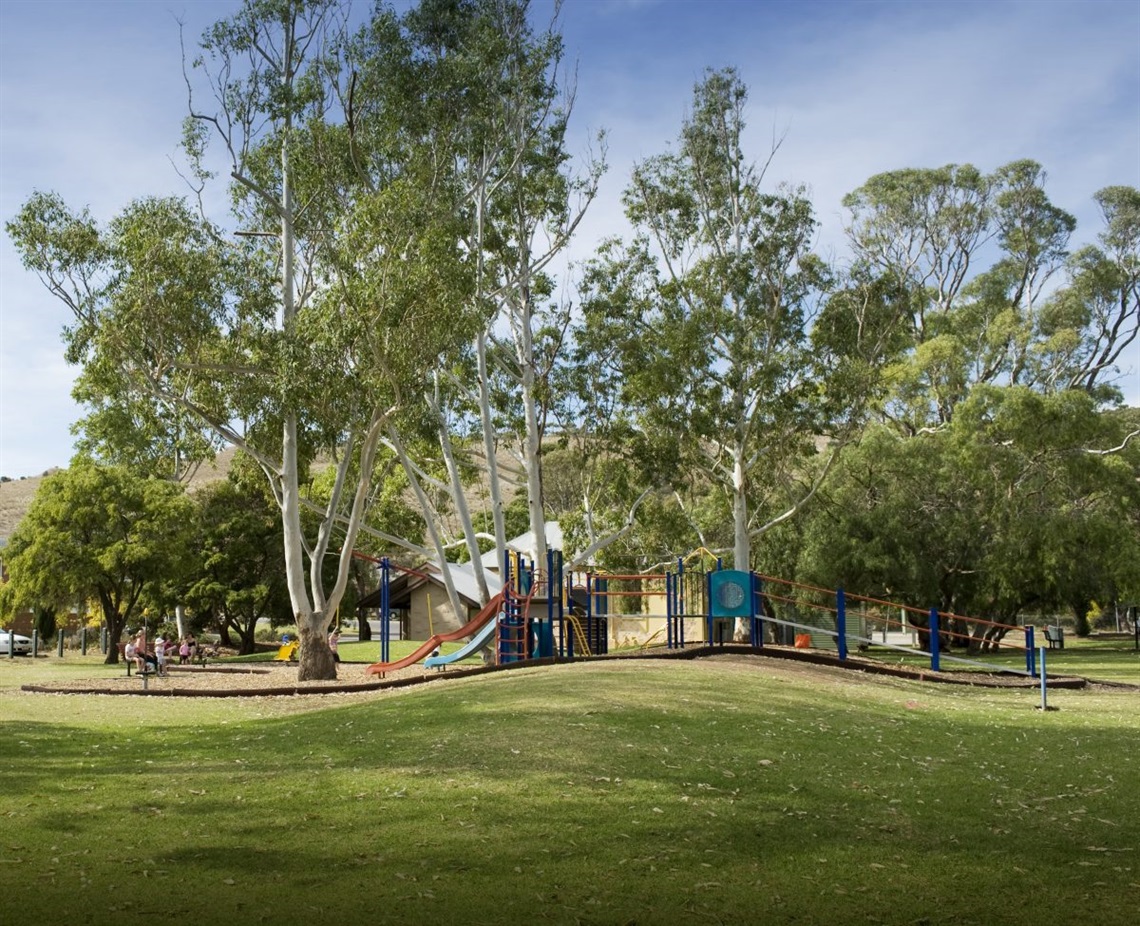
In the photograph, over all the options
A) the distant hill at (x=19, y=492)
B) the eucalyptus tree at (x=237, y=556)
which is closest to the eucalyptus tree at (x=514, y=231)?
the eucalyptus tree at (x=237, y=556)

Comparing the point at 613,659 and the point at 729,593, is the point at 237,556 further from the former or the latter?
the point at 613,659

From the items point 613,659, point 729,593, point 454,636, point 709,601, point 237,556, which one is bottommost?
point 613,659

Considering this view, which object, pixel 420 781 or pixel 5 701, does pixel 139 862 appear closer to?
pixel 420 781

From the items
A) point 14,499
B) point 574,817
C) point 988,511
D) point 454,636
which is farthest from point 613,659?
point 14,499

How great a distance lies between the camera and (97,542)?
38.6 metres

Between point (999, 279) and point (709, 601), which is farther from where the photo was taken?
point (999, 279)

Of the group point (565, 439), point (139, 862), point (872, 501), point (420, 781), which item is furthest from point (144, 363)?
point (872, 501)

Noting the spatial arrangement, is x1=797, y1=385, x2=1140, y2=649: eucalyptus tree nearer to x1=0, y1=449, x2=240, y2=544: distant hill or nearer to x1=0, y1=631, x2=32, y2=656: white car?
x1=0, y1=631, x2=32, y2=656: white car

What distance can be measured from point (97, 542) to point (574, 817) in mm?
34176

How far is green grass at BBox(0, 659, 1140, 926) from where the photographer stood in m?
6.61

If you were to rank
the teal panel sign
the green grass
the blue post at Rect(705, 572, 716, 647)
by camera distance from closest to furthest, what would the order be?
the green grass < the teal panel sign < the blue post at Rect(705, 572, 716, 647)

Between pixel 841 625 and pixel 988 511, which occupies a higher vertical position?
pixel 988 511

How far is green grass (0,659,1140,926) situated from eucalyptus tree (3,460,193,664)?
79.9 ft

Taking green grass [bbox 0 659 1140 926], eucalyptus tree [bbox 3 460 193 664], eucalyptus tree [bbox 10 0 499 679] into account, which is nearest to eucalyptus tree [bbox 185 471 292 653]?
eucalyptus tree [bbox 3 460 193 664]
